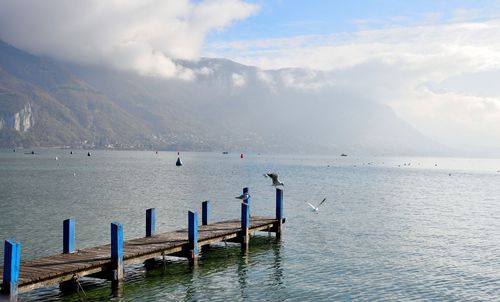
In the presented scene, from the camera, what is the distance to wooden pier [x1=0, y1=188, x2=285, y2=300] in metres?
21.9

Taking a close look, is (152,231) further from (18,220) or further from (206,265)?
(18,220)

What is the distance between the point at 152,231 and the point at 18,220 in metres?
20.8

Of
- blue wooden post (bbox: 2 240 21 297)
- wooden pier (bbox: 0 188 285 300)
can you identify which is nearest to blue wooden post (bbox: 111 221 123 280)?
wooden pier (bbox: 0 188 285 300)

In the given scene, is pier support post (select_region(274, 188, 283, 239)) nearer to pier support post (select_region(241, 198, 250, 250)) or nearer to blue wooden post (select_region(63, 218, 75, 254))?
pier support post (select_region(241, 198, 250, 250))

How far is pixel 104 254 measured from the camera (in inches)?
1111

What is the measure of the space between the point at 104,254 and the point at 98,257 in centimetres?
85

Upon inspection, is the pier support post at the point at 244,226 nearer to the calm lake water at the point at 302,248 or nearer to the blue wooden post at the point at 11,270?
the calm lake water at the point at 302,248

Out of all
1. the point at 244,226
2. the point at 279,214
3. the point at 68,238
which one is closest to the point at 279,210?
the point at 279,214

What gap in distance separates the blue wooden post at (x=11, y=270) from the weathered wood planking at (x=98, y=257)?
0.59m

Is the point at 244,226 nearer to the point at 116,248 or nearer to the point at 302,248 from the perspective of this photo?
the point at 302,248

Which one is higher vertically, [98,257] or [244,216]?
[244,216]

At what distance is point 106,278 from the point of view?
27.0 metres

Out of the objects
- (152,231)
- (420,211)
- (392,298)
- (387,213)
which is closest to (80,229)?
(152,231)

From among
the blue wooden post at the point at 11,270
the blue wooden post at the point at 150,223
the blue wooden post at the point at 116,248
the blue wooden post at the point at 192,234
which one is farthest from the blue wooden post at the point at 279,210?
the blue wooden post at the point at 11,270
